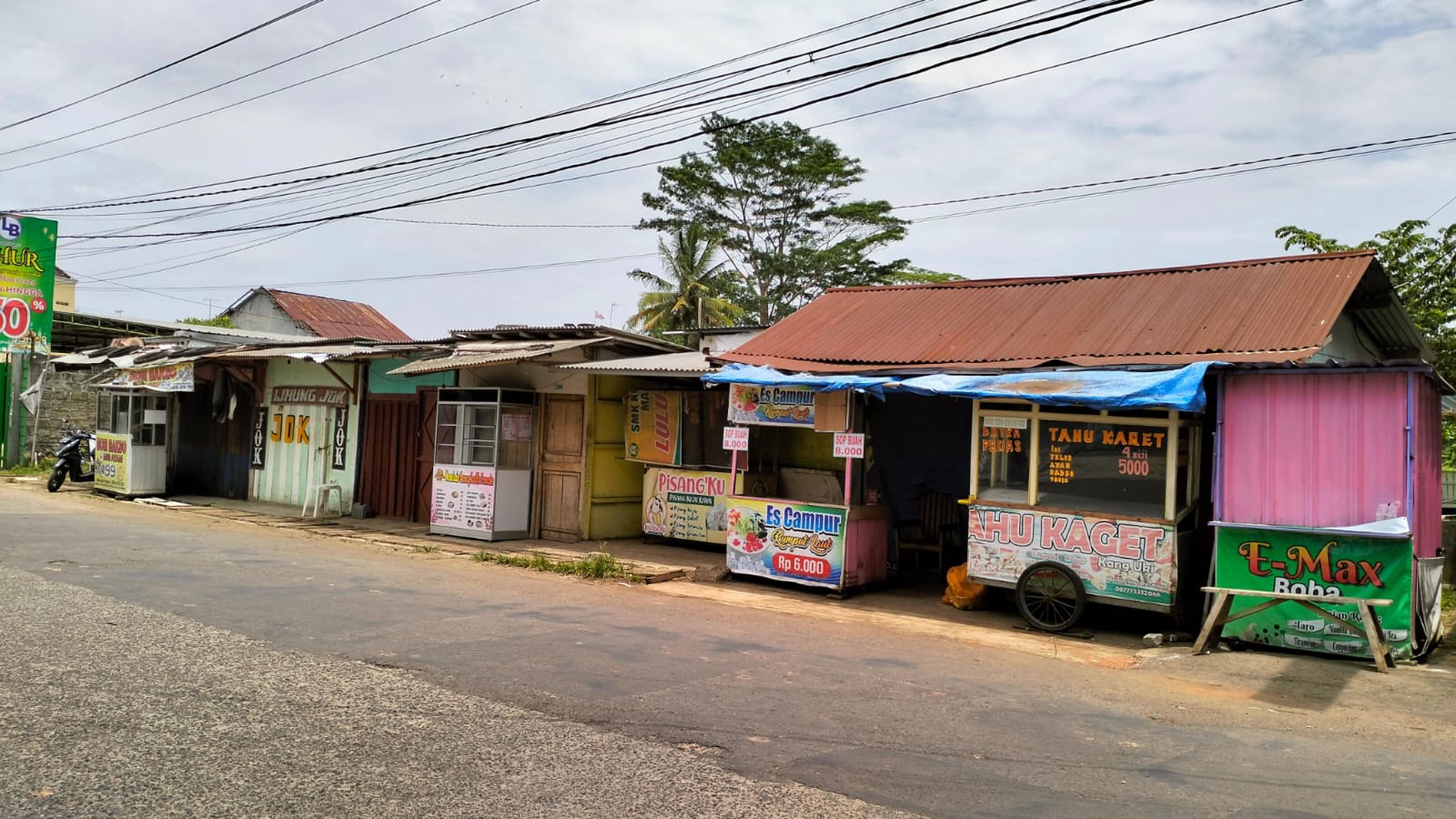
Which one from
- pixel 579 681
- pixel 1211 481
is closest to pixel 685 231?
pixel 1211 481

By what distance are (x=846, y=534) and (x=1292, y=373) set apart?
4.79 m

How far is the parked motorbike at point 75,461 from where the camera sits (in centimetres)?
2181

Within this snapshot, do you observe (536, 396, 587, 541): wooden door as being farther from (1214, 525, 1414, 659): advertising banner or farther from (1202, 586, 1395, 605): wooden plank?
(1202, 586, 1395, 605): wooden plank

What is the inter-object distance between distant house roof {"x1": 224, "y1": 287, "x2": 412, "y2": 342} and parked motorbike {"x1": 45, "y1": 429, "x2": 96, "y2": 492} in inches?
→ 896

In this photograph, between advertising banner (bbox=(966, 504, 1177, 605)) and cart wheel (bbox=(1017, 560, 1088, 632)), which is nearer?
advertising banner (bbox=(966, 504, 1177, 605))

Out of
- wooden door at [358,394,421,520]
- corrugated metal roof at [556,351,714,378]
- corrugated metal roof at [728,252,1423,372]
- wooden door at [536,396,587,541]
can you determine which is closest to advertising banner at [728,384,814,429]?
corrugated metal roof at [728,252,1423,372]

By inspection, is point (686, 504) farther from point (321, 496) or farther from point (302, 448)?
point (302, 448)

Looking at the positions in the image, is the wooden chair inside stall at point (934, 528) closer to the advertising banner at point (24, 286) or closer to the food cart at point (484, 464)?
the food cart at point (484, 464)

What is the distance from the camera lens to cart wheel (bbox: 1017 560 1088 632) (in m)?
10.0

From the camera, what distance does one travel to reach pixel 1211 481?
32.3ft

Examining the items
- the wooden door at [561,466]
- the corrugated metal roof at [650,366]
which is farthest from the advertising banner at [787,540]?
the wooden door at [561,466]

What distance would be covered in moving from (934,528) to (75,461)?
63.8 ft

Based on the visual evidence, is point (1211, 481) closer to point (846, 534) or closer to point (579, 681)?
point (846, 534)

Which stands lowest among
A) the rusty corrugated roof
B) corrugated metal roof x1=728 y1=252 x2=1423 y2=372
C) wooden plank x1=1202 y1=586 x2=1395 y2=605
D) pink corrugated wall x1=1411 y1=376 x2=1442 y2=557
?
wooden plank x1=1202 y1=586 x2=1395 y2=605
